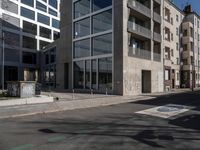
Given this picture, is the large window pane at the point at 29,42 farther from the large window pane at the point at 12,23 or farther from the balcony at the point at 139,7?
the balcony at the point at 139,7

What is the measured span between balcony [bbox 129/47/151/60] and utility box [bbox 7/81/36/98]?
13.9 metres

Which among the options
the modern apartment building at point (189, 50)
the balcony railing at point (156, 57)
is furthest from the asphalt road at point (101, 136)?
the modern apartment building at point (189, 50)

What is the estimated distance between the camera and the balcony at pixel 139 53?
30438mm

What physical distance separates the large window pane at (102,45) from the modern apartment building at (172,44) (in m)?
14.0

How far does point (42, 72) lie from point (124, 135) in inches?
1781

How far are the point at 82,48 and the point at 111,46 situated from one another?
6477mm

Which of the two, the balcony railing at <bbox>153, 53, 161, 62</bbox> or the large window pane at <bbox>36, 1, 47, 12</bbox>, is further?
the large window pane at <bbox>36, 1, 47, 12</bbox>

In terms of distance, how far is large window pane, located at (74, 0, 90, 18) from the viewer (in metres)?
34.7

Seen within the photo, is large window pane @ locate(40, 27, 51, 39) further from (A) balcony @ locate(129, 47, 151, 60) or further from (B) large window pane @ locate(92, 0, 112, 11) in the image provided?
(A) balcony @ locate(129, 47, 151, 60)

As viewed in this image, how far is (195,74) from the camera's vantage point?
54.5 m

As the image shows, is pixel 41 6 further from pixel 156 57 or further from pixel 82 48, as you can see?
pixel 156 57

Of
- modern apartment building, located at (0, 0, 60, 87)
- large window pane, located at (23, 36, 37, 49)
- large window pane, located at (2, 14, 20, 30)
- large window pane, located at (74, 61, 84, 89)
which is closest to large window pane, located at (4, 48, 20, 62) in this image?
modern apartment building, located at (0, 0, 60, 87)

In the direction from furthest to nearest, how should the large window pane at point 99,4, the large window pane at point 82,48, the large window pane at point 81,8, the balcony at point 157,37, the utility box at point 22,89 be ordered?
the balcony at point 157,37 < the large window pane at point 81,8 < the large window pane at point 82,48 < the large window pane at point 99,4 < the utility box at point 22,89

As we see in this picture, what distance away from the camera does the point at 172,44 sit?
45906 mm
